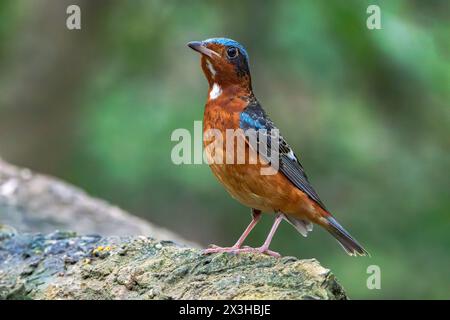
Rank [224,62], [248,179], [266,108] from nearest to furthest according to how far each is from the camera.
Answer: [248,179], [224,62], [266,108]

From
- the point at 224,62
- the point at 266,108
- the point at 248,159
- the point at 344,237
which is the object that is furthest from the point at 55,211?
the point at 266,108

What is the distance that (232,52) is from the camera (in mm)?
5684

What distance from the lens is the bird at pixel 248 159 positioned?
529 cm

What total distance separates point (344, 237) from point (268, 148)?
0.94 meters

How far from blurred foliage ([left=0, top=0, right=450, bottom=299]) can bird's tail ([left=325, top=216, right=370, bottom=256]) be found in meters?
3.27

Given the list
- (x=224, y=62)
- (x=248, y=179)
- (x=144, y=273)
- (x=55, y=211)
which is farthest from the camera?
(x=55, y=211)

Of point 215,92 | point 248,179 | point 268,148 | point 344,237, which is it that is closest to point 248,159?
point 248,179

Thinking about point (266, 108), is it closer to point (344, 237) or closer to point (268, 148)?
point (344, 237)

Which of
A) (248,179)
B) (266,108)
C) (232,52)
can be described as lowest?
(248,179)

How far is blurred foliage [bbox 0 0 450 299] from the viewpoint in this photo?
932 cm

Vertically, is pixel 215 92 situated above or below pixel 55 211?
above

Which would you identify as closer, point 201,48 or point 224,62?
point 201,48

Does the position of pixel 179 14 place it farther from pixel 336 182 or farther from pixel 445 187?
pixel 445 187
